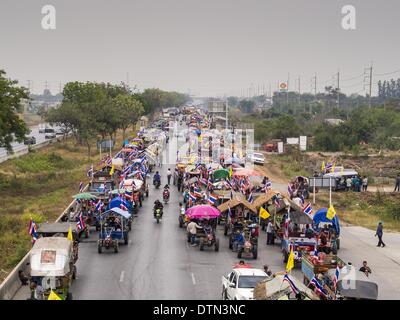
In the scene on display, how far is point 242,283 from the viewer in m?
21.2

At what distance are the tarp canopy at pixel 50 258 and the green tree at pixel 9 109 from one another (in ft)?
98.1

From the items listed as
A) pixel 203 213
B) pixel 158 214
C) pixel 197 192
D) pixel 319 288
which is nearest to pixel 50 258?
pixel 319 288

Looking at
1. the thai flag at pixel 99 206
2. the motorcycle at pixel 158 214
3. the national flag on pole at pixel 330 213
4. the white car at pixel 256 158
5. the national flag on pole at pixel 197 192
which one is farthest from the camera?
the white car at pixel 256 158

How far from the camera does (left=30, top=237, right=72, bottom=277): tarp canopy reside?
22.5 metres

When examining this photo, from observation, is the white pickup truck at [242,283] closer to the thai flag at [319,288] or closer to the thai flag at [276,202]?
the thai flag at [319,288]

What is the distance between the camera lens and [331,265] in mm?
24109

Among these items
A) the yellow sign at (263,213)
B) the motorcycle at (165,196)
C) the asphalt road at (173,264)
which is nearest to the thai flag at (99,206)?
the asphalt road at (173,264)

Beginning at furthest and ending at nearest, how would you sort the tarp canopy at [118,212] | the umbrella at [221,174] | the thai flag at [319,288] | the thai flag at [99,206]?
the umbrella at [221,174]
the thai flag at [99,206]
the tarp canopy at [118,212]
the thai flag at [319,288]

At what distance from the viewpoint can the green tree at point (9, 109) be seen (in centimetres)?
5260

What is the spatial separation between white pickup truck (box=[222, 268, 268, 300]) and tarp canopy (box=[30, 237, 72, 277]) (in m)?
5.37

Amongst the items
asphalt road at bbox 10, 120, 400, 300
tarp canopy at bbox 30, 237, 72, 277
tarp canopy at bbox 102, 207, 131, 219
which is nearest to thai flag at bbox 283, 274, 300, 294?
asphalt road at bbox 10, 120, 400, 300

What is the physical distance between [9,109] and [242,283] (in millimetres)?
36931

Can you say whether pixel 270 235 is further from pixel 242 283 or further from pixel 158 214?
pixel 242 283
